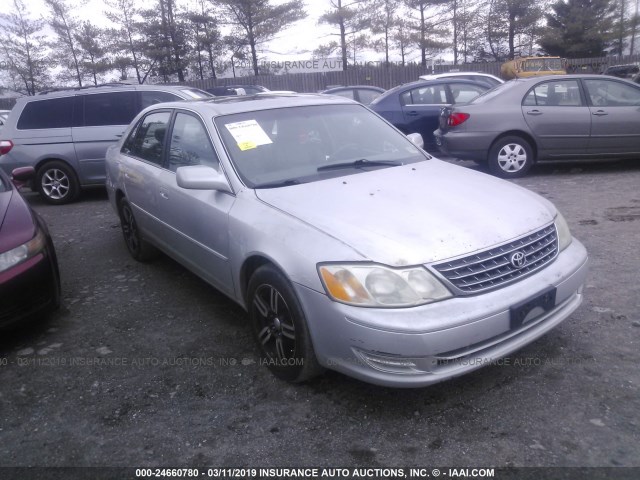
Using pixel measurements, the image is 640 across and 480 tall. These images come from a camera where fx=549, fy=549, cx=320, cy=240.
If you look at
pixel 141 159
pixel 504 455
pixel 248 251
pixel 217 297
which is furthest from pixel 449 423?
pixel 141 159

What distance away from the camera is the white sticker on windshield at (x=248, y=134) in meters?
3.67

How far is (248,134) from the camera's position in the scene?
3.72 meters

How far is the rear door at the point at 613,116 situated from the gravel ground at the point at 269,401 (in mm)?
4035

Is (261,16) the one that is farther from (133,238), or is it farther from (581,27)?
(133,238)

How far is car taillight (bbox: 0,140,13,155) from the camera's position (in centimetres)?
820

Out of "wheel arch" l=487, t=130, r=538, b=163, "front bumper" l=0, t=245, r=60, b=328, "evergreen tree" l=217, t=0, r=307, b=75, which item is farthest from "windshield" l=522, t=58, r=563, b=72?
"front bumper" l=0, t=245, r=60, b=328

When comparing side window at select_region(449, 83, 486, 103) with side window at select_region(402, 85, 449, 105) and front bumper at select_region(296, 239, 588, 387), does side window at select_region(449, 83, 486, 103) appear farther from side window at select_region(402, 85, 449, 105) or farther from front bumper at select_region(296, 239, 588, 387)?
front bumper at select_region(296, 239, 588, 387)

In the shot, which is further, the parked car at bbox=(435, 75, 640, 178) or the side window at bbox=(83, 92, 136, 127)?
the side window at bbox=(83, 92, 136, 127)

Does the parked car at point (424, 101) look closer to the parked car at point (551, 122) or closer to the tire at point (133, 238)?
the parked car at point (551, 122)

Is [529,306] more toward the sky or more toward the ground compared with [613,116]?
more toward the ground

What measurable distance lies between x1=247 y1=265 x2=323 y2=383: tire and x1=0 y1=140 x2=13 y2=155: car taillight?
6.75m

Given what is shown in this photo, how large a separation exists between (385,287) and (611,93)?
697 centimetres

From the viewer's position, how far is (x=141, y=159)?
193 inches

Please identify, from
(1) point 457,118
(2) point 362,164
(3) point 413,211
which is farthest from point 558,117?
(3) point 413,211
